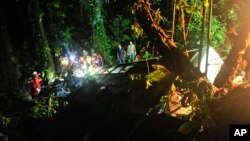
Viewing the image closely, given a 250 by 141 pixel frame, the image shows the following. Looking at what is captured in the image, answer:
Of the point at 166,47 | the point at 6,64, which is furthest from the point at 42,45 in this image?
the point at 166,47

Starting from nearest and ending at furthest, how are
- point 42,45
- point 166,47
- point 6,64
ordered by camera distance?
point 166,47 < point 6,64 < point 42,45

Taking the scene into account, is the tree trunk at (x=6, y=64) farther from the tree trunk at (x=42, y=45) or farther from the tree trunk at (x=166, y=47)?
the tree trunk at (x=166, y=47)

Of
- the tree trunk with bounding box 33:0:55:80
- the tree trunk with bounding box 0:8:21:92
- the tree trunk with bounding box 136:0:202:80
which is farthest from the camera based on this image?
the tree trunk with bounding box 33:0:55:80

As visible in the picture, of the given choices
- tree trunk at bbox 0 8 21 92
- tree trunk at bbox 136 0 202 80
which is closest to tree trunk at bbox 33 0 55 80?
tree trunk at bbox 0 8 21 92

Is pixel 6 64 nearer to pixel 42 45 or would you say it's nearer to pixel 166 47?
pixel 42 45

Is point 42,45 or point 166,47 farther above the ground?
point 42,45

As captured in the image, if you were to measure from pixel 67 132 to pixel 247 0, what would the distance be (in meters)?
6.67

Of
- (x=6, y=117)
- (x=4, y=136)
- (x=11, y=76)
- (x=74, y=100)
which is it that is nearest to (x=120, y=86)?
(x=74, y=100)

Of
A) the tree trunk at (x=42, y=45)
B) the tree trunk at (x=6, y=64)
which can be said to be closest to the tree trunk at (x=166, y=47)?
the tree trunk at (x=42, y=45)

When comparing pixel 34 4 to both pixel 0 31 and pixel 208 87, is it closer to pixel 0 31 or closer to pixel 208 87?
pixel 0 31

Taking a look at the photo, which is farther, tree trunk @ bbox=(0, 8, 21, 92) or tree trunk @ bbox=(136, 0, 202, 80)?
tree trunk @ bbox=(0, 8, 21, 92)

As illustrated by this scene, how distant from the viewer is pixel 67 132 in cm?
983

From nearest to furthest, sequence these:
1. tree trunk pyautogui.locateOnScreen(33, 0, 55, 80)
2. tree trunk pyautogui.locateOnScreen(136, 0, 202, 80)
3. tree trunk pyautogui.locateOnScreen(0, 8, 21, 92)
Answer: tree trunk pyautogui.locateOnScreen(136, 0, 202, 80) < tree trunk pyautogui.locateOnScreen(0, 8, 21, 92) < tree trunk pyautogui.locateOnScreen(33, 0, 55, 80)

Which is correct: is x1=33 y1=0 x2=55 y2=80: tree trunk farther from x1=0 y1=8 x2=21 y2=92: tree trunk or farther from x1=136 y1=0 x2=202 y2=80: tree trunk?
x1=136 y1=0 x2=202 y2=80: tree trunk
